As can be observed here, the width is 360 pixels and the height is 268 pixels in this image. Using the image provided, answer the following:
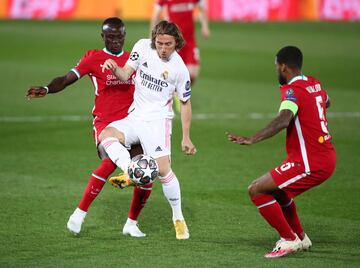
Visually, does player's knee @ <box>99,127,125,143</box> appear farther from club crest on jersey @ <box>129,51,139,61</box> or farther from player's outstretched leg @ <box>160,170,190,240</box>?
club crest on jersey @ <box>129,51,139,61</box>

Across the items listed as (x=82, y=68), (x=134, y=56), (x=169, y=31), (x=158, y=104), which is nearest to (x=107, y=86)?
(x=82, y=68)

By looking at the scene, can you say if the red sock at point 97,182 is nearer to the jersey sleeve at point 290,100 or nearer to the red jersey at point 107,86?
the red jersey at point 107,86

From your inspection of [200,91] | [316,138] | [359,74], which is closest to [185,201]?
[316,138]

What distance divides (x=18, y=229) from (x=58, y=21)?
25436mm

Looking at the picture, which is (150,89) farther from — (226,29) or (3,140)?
(226,29)

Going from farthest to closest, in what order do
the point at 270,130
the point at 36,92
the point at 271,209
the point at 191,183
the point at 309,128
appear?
the point at 191,183
the point at 36,92
the point at 271,209
the point at 309,128
the point at 270,130

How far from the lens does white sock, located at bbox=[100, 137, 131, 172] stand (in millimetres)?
7836

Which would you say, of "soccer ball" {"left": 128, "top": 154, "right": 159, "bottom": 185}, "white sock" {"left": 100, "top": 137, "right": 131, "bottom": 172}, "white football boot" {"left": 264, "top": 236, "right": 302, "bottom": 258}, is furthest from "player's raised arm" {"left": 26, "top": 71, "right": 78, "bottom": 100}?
"white football boot" {"left": 264, "top": 236, "right": 302, "bottom": 258}

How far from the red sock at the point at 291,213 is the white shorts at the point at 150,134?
51.1 inches

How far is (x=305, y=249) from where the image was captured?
25.3ft

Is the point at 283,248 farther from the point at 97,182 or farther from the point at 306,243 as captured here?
the point at 97,182

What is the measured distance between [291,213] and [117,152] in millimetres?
1783

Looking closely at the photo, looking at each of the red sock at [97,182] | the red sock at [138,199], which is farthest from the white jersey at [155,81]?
the red sock at [138,199]

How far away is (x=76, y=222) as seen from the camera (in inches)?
320
